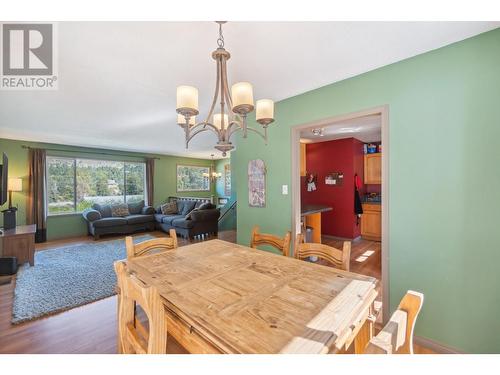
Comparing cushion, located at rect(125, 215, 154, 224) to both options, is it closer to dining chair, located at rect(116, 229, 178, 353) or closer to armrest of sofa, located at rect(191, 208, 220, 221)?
armrest of sofa, located at rect(191, 208, 220, 221)

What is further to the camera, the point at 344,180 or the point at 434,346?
the point at 344,180

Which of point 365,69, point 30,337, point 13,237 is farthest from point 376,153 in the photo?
point 13,237

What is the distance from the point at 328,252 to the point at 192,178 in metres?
7.39

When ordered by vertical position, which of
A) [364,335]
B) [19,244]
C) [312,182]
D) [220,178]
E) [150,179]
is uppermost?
[220,178]

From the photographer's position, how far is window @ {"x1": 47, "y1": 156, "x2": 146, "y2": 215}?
540 cm

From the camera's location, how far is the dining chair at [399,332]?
1.92 ft

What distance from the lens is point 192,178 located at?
328 inches

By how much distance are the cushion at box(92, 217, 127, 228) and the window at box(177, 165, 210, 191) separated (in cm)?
249

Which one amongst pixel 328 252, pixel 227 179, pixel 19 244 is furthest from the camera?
pixel 227 179

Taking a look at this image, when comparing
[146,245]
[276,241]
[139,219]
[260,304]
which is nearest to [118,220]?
[139,219]

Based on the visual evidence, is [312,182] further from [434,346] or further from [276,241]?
[434,346]
